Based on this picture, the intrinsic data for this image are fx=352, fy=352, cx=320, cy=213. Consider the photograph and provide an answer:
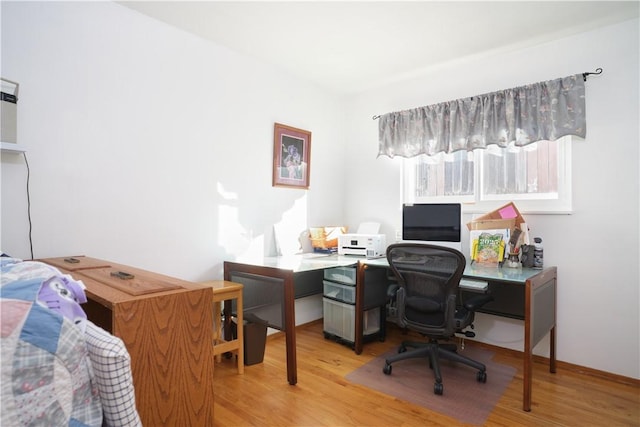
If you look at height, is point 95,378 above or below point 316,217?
below

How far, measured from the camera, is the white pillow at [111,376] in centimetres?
81

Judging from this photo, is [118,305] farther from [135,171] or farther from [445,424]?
[445,424]

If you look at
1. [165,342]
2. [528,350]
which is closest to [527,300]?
[528,350]

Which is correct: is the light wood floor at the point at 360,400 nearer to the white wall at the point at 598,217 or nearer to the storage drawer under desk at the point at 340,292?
the white wall at the point at 598,217

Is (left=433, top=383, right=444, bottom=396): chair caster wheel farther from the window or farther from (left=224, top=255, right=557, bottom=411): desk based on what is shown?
the window

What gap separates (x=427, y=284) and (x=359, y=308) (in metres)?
0.72

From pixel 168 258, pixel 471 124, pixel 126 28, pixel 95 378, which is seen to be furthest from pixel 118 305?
pixel 471 124

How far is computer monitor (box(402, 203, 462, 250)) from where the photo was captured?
9.45ft

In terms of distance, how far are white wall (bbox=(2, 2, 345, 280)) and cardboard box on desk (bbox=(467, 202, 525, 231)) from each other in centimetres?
169

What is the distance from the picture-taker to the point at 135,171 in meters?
2.36

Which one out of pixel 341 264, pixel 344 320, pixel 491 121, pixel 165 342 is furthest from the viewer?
pixel 344 320

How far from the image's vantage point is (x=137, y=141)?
2.37 meters

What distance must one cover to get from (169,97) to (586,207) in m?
3.11

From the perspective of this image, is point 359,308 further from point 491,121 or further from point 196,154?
point 491,121
